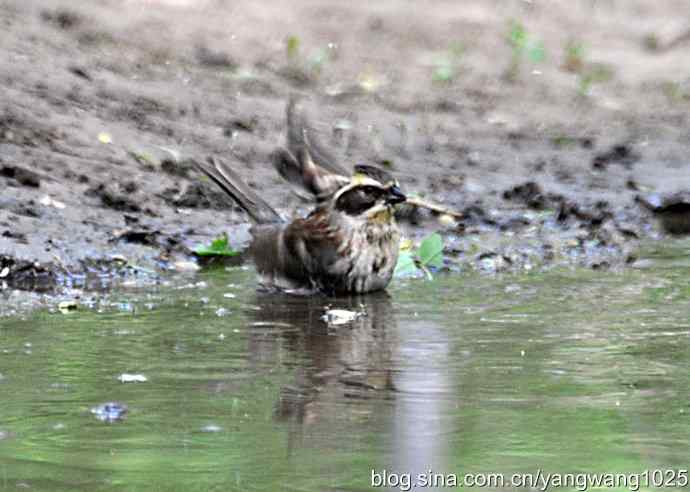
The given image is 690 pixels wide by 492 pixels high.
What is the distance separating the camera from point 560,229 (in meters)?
10.4

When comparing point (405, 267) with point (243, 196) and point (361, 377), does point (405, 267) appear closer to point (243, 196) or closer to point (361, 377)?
point (243, 196)

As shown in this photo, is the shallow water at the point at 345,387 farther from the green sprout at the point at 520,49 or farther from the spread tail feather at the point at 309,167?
the green sprout at the point at 520,49

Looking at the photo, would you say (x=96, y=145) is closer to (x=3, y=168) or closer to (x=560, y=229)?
(x=3, y=168)

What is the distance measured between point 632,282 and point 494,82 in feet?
23.8

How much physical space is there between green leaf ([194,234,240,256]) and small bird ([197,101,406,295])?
84 cm

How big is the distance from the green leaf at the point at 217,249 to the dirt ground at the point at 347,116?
0.10 m

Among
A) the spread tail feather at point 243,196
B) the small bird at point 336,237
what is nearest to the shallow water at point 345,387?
the small bird at point 336,237

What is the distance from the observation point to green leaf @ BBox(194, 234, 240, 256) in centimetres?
934

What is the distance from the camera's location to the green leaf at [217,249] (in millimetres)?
9336

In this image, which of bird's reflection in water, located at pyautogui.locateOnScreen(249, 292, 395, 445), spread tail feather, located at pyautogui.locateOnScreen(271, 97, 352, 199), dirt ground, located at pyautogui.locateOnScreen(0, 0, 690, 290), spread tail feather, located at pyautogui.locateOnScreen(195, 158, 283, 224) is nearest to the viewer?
bird's reflection in water, located at pyautogui.locateOnScreen(249, 292, 395, 445)

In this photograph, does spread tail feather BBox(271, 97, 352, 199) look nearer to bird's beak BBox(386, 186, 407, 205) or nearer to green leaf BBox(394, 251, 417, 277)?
bird's beak BBox(386, 186, 407, 205)

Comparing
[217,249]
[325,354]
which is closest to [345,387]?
[325,354]

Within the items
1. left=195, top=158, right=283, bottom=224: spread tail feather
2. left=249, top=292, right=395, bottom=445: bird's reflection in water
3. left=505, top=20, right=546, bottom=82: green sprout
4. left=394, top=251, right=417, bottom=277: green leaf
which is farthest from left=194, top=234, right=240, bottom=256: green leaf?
left=505, top=20, right=546, bottom=82: green sprout

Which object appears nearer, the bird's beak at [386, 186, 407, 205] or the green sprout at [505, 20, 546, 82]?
the bird's beak at [386, 186, 407, 205]
